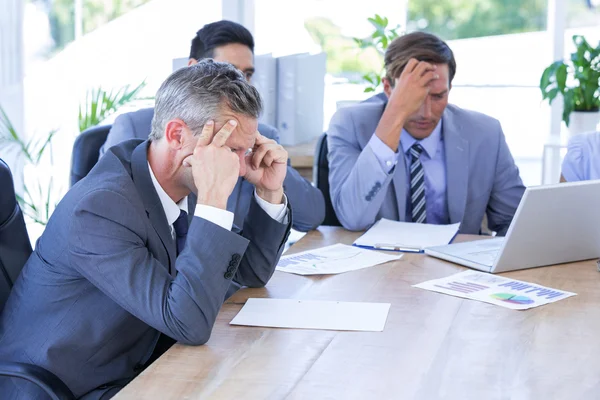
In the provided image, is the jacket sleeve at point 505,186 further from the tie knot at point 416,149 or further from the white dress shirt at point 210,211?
the white dress shirt at point 210,211

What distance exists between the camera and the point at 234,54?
10.1ft

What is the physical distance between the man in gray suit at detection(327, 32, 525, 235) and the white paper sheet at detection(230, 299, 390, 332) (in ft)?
2.76

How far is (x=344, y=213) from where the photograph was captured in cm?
261

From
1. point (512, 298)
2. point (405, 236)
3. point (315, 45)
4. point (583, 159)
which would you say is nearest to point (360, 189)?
point (405, 236)

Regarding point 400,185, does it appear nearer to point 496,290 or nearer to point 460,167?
point 460,167

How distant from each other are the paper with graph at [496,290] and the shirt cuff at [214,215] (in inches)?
20.7

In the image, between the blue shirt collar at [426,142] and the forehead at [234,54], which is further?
the forehead at [234,54]

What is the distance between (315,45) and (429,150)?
2.46 metres

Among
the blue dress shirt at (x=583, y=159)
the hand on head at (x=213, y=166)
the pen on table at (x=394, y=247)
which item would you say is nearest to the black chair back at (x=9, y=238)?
the hand on head at (x=213, y=166)

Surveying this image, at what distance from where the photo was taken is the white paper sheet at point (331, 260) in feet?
7.04

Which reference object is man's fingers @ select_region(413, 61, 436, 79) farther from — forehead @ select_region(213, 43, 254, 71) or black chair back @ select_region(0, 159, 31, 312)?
black chair back @ select_region(0, 159, 31, 312)

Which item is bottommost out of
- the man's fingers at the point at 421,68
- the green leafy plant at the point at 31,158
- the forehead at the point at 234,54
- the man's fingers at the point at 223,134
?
the green leafy plant at the point at 31,158

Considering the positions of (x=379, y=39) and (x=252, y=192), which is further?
(x=379, y=39)

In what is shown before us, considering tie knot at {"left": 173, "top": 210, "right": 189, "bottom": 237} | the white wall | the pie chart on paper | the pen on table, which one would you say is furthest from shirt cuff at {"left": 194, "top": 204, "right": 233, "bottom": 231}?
the white wall
